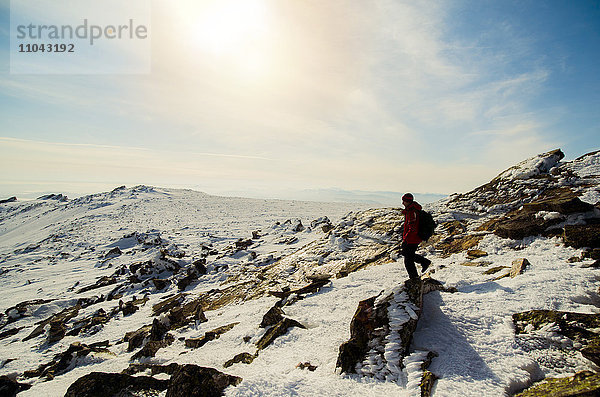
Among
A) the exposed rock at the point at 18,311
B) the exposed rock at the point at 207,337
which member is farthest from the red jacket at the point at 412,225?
the exposed rock at the point at 18,311

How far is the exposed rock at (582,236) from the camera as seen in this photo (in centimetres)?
709

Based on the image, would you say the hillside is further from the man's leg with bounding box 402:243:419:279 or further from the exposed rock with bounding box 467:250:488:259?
the man's leg with bounding box 402:243:419:279

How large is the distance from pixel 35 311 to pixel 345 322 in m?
21.9

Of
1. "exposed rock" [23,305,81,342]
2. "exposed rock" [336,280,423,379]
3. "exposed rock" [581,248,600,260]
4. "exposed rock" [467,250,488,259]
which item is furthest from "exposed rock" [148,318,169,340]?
"exposed rock" [581,248,600,260]

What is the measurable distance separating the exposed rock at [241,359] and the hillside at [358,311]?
3cm

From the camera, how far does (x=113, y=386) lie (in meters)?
5.51

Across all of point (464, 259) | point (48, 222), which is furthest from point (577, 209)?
point (48, 222)

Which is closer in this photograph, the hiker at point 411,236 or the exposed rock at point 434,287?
the exposed rock at point 434,287

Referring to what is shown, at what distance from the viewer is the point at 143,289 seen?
18.0 meters

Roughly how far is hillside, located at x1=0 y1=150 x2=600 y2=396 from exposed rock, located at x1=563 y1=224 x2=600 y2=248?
1.3 inches

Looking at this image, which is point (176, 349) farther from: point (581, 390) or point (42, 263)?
point (42, 263)

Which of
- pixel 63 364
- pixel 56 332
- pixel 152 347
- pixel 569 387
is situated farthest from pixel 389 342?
pixel 56 332

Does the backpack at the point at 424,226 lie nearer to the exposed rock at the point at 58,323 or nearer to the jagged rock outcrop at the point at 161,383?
the jagged rock outcrop at the point at 161,383

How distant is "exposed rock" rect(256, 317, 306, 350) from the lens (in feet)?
21.8
